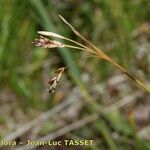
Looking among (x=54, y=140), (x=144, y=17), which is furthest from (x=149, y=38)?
(x=54, y=140)

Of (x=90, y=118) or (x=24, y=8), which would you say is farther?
(x=24, y=8)

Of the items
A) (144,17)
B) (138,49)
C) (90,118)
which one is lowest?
(90,118)

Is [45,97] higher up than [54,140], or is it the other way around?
[45,97]

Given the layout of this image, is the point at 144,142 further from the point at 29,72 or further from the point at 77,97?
the point at 29,72

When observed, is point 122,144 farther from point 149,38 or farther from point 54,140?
point 149,38

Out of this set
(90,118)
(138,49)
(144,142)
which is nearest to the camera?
(144,142)

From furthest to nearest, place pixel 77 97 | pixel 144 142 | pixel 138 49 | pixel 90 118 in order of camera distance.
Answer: pixel 138 49, pixel 77 97, pixel 90 118, pixel 144 142
